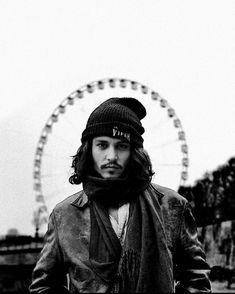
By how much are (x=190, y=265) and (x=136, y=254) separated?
275 mm

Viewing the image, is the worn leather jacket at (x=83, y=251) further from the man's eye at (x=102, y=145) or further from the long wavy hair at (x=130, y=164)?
the man's eye at (x=102, y=145)

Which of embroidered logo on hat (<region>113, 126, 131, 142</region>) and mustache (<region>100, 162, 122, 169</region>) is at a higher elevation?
embroidered logo on hat (<region>113, 126, 131, 142</region>)

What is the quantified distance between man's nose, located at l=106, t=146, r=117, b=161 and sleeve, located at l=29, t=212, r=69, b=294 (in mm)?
384

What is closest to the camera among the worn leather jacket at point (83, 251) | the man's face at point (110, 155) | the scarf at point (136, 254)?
the scarf at point (136, 254)

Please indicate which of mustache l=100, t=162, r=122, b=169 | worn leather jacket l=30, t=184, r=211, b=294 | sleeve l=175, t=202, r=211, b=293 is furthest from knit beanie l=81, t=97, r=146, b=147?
sleeve l=175, t=202, r=211, b=293

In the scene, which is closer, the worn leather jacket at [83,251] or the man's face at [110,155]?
the worn leather jacket at [83,251]

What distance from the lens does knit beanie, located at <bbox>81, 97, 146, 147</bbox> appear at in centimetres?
308

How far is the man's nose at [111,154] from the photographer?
3.05 meters

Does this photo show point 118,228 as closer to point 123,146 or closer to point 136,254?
point 136,254

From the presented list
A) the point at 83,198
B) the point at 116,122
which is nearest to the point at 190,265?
the point at 83,198

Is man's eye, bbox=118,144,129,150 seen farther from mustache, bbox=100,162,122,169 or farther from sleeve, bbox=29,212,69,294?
sleeve, bbox=29,212,69,294

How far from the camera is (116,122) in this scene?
3096 millimetres

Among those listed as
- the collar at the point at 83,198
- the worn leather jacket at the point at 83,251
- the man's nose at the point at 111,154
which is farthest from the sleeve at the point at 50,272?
the man's nose at the point at 111,154

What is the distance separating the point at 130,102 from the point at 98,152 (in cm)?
31
